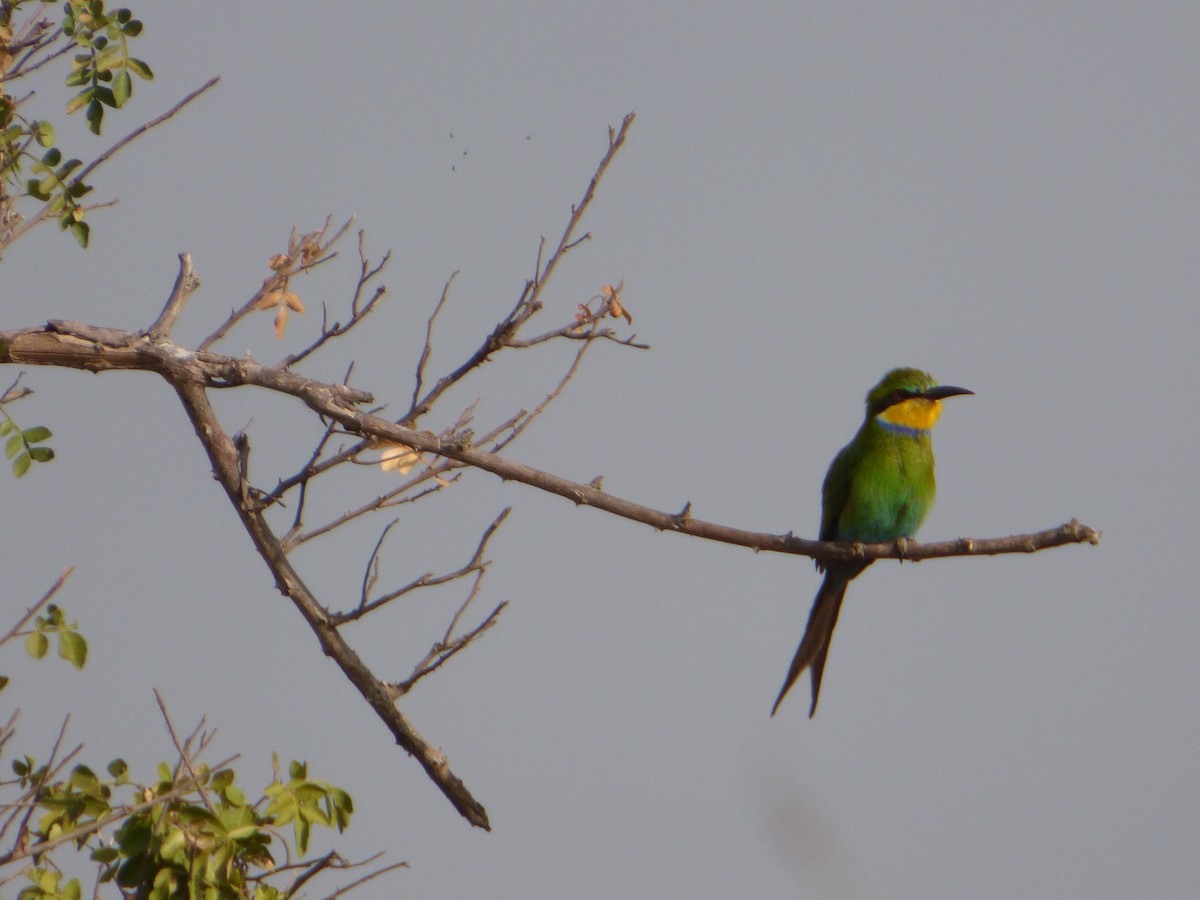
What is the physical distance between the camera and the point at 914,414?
5266mm

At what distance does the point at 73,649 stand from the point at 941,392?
11.7 feet

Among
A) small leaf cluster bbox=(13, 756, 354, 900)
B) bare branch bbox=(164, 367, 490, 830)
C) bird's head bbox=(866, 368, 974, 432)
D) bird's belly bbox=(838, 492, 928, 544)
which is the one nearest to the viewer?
small leaf cluster bbox=(13, 756, 354, 900)

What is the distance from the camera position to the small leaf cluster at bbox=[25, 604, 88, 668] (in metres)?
2.47

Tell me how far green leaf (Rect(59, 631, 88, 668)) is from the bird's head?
3.43 metres

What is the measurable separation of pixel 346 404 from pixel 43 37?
1.10m

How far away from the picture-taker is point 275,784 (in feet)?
7.84

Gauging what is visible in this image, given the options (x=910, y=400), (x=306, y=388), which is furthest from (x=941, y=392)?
(x=306, y=388)

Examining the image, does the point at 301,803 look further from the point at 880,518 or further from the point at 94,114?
the point at 880,518

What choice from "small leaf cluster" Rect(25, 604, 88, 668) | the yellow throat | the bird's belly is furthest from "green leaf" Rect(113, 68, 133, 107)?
the yellow throat

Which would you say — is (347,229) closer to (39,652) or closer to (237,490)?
(237,490)

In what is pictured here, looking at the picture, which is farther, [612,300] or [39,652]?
[612,300]

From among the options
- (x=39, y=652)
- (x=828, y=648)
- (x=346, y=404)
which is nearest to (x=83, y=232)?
(x=346, y=404)

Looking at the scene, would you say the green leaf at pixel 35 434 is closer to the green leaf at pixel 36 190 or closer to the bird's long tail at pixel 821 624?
the green leaf at pixel 36 190

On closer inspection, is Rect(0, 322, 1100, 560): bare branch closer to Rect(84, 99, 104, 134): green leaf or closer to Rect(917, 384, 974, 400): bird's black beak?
Rect(84, 99, 104, 134): green leaf
